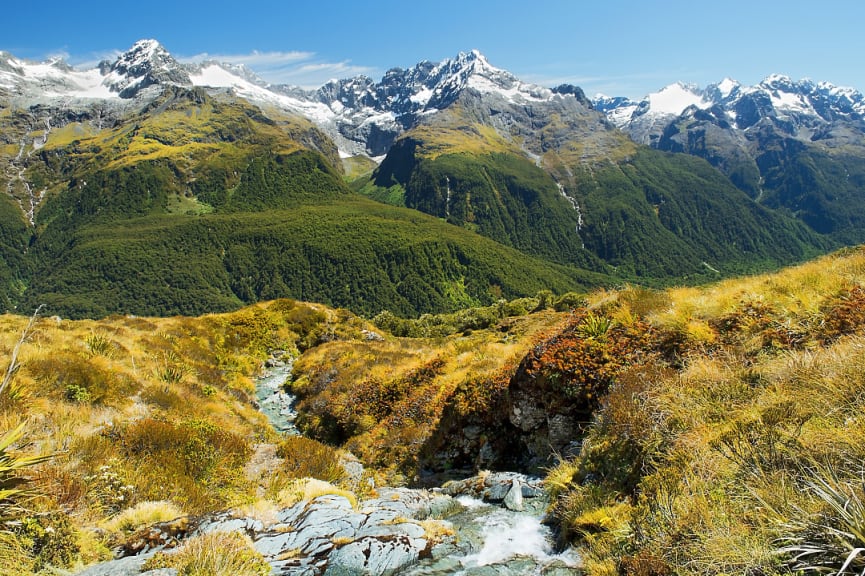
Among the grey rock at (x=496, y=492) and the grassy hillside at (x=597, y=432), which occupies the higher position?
the grassy hillside at (x=597, y=432)

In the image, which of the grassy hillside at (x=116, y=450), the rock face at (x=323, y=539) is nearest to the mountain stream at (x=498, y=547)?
the rock face at (x=323, y=539)

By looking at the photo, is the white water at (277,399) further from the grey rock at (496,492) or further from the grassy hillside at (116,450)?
the grey rock at (496,492)

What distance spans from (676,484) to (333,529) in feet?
18.3

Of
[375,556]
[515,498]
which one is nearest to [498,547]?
[515,498]

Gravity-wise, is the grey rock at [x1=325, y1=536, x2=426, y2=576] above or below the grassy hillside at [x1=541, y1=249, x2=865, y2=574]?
below

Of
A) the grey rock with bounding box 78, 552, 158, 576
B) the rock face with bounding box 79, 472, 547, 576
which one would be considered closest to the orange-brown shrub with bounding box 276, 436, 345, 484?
the rock face with bounding box 79, 472, 547, 576

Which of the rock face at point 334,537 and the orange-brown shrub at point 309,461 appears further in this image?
the orange-brown shrub at point 309,461

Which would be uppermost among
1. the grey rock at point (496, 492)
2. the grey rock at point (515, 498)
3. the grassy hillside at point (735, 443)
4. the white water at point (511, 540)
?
the grassy hillside at point (735, 443)

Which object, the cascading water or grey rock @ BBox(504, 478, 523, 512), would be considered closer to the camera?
the cascading water

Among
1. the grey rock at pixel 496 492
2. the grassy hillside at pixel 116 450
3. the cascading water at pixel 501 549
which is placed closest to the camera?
the grassy hillside at pixel 116 450

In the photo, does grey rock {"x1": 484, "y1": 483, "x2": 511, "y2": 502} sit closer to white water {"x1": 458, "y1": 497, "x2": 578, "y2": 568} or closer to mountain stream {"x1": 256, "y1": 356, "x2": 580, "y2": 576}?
mountain stream {"x1": 256, "y1": 356, "x2": 580, "y2": 576}

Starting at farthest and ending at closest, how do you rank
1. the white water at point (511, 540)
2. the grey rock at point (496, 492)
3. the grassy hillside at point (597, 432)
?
1. the grey rock at point (496, 492)
2. the white water at point (511, 540)
3. the grassy hillside at point (597, 432)

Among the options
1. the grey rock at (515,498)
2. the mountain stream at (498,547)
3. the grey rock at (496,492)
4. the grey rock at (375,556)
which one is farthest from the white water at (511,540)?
the grey rock at (375,556)

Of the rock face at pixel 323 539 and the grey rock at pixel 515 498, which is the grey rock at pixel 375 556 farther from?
the grey rock at pixel 515 498
